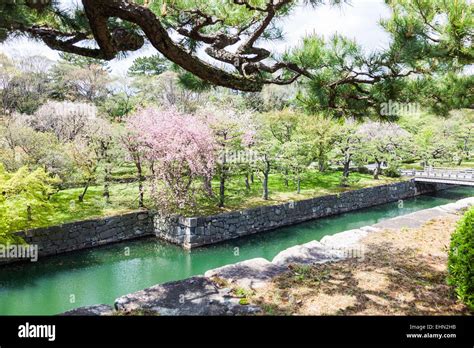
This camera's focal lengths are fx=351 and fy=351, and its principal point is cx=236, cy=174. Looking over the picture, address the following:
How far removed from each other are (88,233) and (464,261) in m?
8.84

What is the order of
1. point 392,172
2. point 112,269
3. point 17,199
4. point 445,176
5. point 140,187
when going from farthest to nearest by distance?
point 392,172 < point 445,176 < point 140,187 < point 112,269 < point 17,199

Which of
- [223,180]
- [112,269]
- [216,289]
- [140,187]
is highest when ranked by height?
[223,180]

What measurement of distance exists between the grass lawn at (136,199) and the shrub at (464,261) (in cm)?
754

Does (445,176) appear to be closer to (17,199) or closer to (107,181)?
(107,181)

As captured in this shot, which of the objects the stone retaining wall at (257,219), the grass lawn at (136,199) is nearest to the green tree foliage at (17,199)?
the grass lawn at (136,199)

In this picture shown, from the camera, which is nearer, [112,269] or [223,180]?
[112,269]

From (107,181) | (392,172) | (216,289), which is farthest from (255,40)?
(392,172)

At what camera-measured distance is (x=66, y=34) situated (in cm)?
316

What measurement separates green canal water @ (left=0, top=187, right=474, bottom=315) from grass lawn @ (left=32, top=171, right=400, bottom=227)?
1.06 meters

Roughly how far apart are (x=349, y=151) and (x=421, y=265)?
12.3 metres

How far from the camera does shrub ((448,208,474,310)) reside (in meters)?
3.06

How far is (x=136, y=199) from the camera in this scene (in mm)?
11117

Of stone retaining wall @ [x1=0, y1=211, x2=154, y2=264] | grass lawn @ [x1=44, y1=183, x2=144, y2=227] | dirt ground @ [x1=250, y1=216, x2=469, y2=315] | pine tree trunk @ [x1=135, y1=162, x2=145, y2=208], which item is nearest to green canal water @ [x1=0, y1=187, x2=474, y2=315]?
stone retaining wall @ [x1=0, y1=211, x2=154, y2=264]
